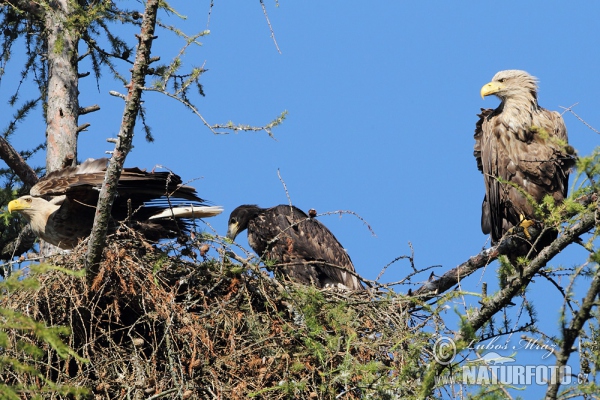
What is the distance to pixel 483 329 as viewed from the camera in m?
4.48

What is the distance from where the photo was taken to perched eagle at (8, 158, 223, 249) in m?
5.90

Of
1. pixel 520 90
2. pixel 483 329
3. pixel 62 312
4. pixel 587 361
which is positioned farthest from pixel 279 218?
pixel 587 361

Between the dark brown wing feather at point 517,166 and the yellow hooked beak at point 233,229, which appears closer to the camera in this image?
the dark brown wing feather at point 517,166

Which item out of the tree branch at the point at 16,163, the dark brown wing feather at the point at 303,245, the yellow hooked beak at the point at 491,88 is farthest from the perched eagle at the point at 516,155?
the tree branch at the point at 16,163

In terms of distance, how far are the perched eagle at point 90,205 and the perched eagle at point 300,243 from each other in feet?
5.06


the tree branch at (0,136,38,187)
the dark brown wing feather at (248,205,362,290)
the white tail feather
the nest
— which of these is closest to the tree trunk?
the tree branch at (0,136,38,187)

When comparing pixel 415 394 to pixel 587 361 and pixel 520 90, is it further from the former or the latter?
pixel 520 90

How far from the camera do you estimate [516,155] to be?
7.27 m

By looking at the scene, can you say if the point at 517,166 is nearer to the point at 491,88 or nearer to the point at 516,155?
the point at 516,155

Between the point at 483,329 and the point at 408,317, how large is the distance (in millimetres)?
1041

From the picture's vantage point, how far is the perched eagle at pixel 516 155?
284 inches

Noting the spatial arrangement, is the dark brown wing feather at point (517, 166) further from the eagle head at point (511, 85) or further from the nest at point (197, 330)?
the nest at point (197, 330)

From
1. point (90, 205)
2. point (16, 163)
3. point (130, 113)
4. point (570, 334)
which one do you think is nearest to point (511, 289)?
point (570, 334)

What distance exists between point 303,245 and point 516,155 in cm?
216
